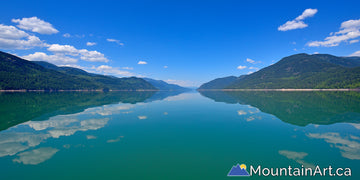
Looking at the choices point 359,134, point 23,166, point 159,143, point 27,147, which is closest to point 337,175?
point 159,143

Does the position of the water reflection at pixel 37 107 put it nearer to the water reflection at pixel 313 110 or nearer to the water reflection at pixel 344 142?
the water reflection at pixel 344 142

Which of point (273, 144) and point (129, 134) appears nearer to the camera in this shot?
point (273, 144)

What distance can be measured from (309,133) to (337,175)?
10925mm

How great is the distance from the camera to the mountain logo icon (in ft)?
29.0

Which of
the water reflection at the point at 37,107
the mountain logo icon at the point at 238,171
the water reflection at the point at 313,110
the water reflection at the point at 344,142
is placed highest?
the water reflection at the point at 313,110

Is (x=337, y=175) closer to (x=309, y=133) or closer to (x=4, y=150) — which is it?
(x=309, y=133)

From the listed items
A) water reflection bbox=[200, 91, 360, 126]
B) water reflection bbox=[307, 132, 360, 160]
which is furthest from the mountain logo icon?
water reflection bbox=[200, 91, 360, 126]

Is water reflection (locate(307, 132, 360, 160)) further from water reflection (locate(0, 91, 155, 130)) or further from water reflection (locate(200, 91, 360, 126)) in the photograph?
water reflection (locate(0, 91, 155, 130))

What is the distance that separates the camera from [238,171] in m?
9.12

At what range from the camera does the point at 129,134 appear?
17.1 m

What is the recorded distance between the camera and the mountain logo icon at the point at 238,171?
8847 mm

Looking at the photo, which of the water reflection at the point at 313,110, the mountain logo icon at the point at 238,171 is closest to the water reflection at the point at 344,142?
the water reflection at the point at 313,110

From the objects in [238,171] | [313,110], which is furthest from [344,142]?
[313,110]

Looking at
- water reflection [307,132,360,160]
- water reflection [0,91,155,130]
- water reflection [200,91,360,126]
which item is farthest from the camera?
water reflection [0,91,155,130]
